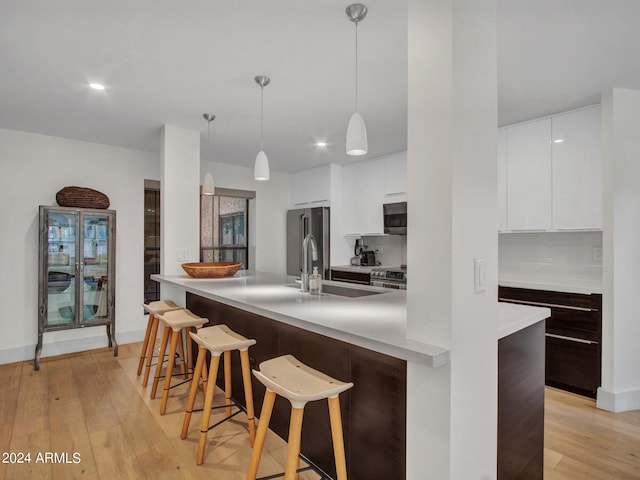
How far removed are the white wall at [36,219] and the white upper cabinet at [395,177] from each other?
3.03 meters

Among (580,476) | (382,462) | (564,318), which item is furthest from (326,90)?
(580,476)

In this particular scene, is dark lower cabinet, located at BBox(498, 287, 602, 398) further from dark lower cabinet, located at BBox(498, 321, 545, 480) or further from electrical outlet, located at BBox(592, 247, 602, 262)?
dark lower cabinet, located at BBox(498, 321, 545, 480)

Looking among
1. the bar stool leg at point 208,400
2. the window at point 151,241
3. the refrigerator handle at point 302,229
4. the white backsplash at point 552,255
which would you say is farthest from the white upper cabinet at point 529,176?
the window at point 151,241

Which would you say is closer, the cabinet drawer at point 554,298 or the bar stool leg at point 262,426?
the bar stool leg at point 262,426

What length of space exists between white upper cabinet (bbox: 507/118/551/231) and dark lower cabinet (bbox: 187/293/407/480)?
2478 millimetres

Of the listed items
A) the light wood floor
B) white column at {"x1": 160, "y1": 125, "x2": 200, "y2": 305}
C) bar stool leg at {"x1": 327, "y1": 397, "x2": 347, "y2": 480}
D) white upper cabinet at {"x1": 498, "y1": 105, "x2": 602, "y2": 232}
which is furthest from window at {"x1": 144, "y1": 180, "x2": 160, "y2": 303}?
white upper cabinet at {"x1": 498, "y1": 105, "x2": 602, "y2": 232}

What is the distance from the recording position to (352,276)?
4777mm

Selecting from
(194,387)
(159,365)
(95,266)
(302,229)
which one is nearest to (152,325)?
(159,365)

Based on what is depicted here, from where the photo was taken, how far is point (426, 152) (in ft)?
3.93

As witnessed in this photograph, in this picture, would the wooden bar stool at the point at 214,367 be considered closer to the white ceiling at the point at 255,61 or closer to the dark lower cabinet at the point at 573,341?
the white ceiling at the point at 255,61

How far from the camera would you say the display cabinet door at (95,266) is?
388cm

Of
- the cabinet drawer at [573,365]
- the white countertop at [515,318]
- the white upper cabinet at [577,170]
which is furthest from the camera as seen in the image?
the white upper cabinet at [577,170]

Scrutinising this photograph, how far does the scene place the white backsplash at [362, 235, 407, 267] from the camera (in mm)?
4918

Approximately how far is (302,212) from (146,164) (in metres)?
2.20
